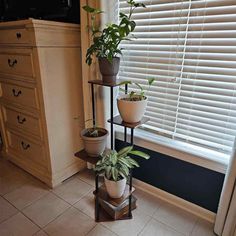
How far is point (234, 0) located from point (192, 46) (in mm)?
286

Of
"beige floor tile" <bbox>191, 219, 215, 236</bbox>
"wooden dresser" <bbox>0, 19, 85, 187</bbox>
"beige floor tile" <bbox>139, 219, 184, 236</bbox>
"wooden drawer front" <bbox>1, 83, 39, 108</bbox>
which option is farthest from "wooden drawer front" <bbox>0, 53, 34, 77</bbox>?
"beige floor tile" <bbox>191, 219, 215, 236</bbox>

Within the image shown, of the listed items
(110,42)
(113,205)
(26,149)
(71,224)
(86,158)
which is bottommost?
(71,224)

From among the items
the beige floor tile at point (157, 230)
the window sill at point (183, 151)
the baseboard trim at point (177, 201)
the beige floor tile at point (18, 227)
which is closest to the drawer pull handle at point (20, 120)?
the beige floor tile at point (18, 227)

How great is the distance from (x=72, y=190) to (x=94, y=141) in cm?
61

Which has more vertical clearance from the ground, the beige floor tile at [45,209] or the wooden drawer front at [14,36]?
the wooden drawer front at [14,36]

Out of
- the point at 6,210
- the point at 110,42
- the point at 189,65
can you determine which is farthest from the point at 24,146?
the point at 189,65

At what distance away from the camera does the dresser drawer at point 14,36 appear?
134cm

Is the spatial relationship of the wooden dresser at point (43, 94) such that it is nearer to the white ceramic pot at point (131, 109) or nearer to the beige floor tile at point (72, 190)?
the beige floor tile at point (72, 190)

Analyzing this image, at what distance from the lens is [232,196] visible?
1.13 meters

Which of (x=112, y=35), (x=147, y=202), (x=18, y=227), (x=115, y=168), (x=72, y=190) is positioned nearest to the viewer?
(x=112, y=35)

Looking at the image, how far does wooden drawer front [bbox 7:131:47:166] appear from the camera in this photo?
1.67 meters

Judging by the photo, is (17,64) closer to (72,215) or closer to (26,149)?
(26,149)

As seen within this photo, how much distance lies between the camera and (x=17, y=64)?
58.7 inches

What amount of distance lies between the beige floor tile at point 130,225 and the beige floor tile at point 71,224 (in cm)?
12
